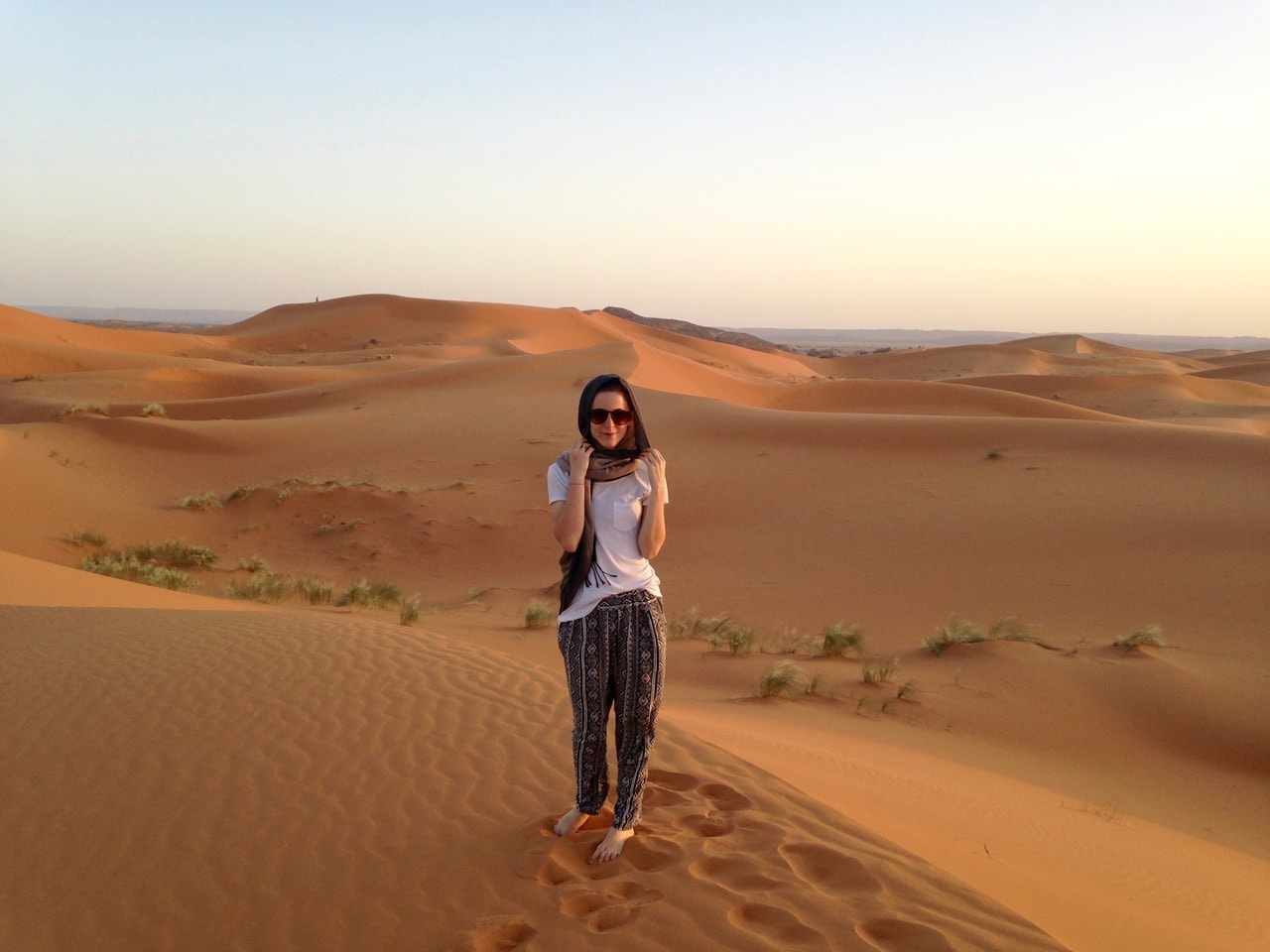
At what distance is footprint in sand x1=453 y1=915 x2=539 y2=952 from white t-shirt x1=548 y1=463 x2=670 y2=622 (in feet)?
3.65

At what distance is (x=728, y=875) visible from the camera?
361cm

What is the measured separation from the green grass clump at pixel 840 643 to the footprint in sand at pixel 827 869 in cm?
568

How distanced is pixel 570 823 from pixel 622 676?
725mm

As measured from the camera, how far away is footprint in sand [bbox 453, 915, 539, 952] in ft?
10.7

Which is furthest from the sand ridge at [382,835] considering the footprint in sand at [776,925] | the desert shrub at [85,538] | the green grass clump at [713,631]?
the desert shrub at [85,538]

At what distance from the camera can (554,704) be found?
18.7 ft

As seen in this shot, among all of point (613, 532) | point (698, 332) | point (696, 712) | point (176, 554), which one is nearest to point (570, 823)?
point (613, 532)

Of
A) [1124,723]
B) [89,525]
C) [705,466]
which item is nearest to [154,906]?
[1124,723]

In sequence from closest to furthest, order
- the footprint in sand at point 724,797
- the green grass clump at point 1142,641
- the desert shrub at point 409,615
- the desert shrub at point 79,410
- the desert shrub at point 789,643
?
the footprint in sand at point 724,797
the green grass clump at point 1142,641
the desert shrub at point 409,615
the desert shrub at point 789,643
the desert shrub at point 79,410

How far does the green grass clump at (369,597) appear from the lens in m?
Answer: 11.0

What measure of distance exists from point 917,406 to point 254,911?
32.7m

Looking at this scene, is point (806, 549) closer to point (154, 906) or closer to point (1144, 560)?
point (1144, 560)

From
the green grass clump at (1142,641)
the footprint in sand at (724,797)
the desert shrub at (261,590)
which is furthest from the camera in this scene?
the desert shrub at (261,590)

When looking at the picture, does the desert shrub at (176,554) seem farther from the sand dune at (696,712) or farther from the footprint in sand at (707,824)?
the footprint in sand at (707,824)
